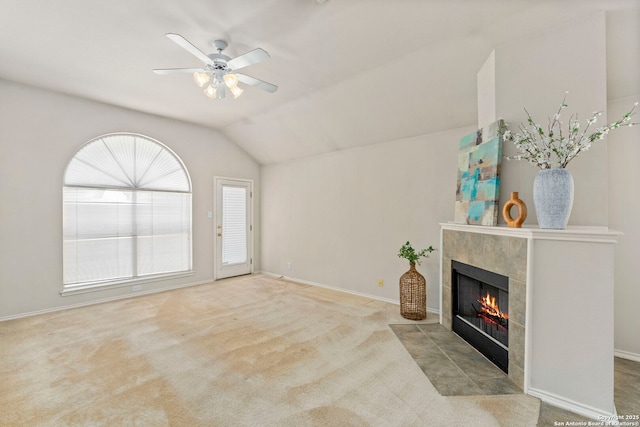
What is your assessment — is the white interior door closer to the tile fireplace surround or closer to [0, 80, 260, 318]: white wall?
[0, 80, 260, 318]: white wall

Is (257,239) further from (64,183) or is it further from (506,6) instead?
(506,6)

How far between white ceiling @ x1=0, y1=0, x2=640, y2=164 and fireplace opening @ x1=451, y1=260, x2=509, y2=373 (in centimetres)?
202

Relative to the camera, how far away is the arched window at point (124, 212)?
4266 millimetres

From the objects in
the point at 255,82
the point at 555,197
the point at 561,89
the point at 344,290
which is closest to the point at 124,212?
the point at 255,82

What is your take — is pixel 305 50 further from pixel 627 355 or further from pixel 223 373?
pixel 627 355

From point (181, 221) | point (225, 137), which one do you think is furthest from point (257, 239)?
point (225, 137)

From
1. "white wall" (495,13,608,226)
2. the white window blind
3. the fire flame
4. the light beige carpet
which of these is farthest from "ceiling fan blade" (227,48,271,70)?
the white window blind

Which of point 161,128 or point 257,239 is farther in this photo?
point 257,239

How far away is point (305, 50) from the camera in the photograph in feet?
9.73

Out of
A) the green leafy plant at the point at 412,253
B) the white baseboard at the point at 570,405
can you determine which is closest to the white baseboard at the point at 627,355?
the white baseboard at the point at 570,405

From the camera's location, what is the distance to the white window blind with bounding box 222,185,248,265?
6.00m

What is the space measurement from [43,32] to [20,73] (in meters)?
1.33

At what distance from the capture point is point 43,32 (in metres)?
2.66

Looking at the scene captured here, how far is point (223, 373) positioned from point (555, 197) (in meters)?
2.98
